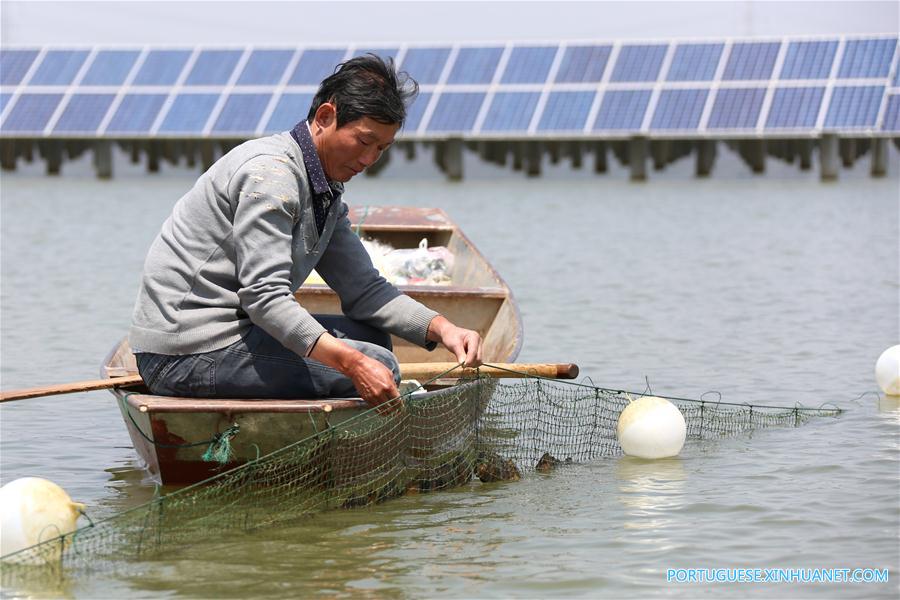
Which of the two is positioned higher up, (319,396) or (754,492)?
(319,396)

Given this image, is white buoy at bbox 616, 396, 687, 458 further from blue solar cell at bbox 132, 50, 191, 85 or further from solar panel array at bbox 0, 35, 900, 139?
blue solar cell at bbox 132, 50, 191, 85

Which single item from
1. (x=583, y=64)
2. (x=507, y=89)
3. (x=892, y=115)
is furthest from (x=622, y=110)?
(x=892, y=115)

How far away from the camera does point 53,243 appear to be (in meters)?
16.8

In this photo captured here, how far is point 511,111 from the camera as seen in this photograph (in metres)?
29.2

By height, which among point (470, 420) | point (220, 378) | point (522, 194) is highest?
point (220, 378)

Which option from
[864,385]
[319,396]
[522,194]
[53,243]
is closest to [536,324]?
[864,385]

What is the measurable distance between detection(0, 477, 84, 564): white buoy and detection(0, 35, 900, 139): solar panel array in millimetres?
24914

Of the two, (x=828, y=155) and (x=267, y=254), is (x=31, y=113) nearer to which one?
(x=828, y=155)

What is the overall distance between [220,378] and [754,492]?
6.44 feet

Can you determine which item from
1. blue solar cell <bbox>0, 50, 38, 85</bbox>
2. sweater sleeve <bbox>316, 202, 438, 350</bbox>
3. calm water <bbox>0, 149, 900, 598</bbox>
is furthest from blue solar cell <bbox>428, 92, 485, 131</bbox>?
sweater sleeve <bbox>316, 202, 438, 350</bbox>

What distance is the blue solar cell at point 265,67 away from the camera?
31.5 m

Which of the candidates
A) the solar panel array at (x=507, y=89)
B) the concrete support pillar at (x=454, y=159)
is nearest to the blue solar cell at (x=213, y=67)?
the solar panel array at (x=507, y=89)

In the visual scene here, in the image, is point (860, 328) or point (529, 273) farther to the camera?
point (529, 273)

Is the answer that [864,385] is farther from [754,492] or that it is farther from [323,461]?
[323,461]
